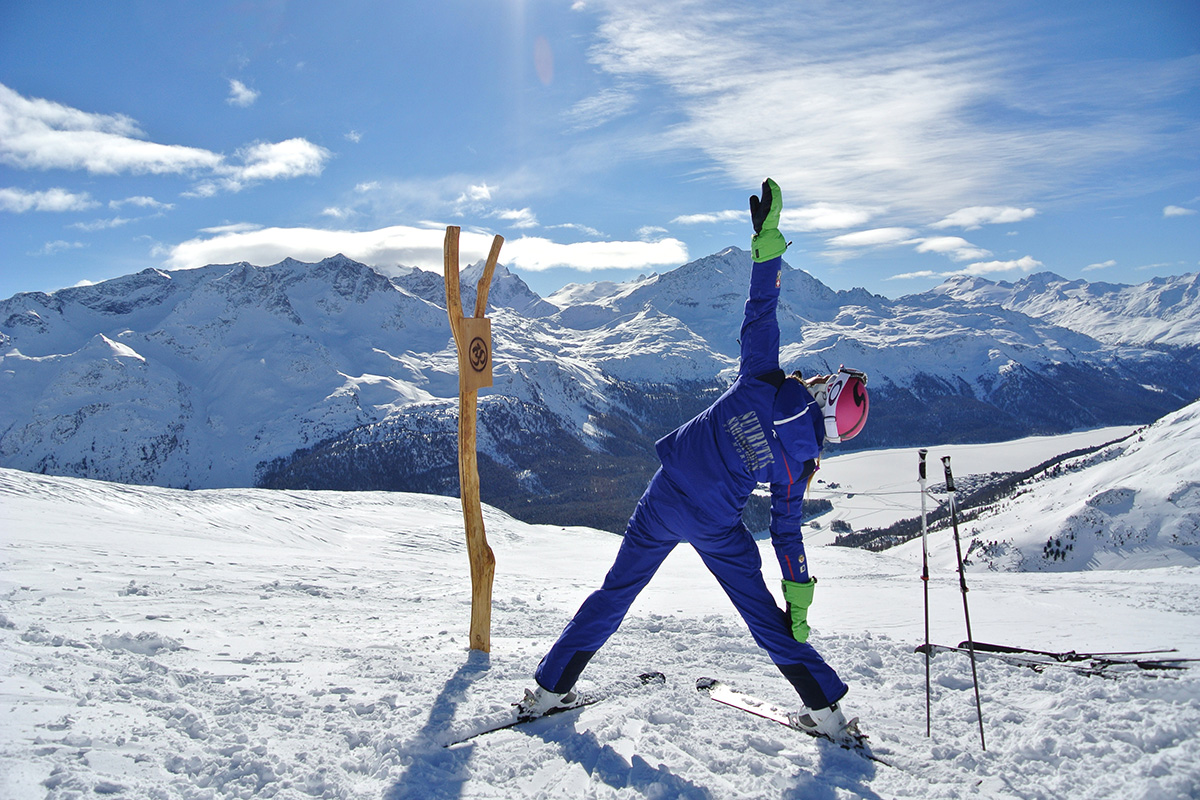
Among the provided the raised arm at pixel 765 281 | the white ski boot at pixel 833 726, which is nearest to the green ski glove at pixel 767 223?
the raised arm at pixel 765 281

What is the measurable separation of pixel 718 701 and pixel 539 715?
149cm

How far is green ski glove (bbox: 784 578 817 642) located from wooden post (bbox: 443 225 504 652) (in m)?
2.96

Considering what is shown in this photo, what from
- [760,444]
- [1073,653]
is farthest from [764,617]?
[1073,653]

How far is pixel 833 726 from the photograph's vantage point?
4555 mm

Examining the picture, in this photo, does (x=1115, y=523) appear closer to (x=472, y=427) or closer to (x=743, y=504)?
(x=743, y=504)

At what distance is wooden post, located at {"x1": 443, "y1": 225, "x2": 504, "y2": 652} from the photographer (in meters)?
6.28

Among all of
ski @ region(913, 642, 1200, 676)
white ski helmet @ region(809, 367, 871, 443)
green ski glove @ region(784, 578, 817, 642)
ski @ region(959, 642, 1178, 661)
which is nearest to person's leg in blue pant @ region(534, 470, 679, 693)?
green ski glove @ region(784, 578, 817, 642)

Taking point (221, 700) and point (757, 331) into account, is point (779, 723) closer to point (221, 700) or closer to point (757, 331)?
point (757, 331)

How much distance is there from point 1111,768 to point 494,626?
5719mm

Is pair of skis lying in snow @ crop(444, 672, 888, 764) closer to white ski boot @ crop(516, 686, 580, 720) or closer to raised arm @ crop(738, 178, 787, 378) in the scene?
white ski boot @ crop(516, 686, 580, 720)

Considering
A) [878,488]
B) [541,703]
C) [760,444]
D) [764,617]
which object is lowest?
[878,488]

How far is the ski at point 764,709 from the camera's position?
4.43 meters

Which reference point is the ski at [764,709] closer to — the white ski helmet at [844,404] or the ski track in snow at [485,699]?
the ski track in snow at [485,699]

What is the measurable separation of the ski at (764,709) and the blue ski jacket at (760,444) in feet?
3.64
